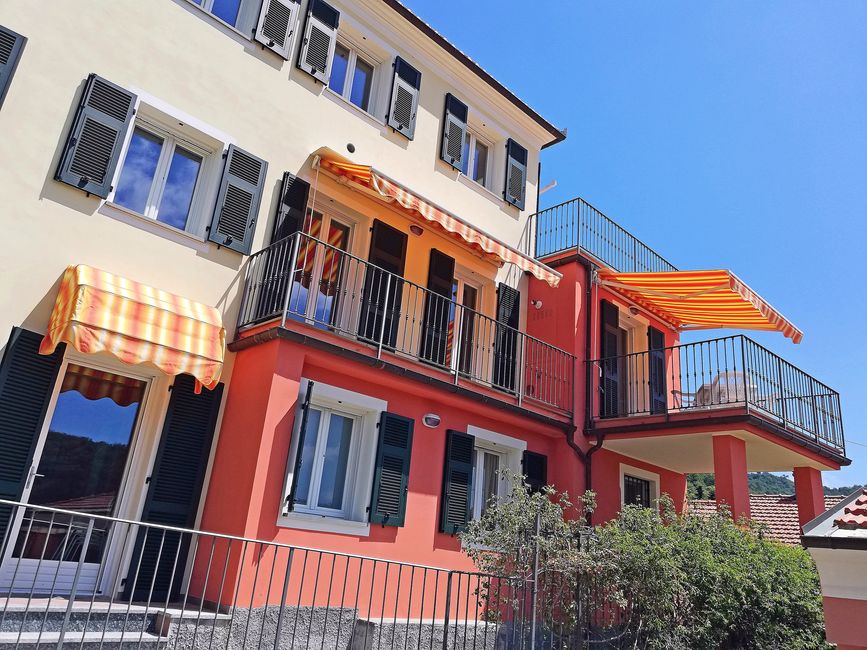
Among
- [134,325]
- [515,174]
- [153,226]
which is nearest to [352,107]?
[153,226]

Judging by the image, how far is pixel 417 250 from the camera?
1332 cm

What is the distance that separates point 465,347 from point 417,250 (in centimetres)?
222

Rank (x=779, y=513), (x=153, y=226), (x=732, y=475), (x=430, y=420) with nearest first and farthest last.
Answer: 1. (x=153, y=226)
2. (x=430, y=420)
3. (x=732, y=475)
4. (x=779, y=513)

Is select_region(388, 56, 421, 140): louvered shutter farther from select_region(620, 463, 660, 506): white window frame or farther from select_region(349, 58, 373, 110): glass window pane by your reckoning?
select_region(620, 463, 660, 506): white window frame

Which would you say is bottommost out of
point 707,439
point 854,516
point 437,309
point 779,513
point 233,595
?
point 233,595

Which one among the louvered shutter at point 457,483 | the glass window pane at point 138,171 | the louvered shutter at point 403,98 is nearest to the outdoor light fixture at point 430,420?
the louvered shutter at point 457,483

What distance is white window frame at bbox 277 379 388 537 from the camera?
936 centimetres

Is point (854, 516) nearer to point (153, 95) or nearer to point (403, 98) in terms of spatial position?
point (403, 98)

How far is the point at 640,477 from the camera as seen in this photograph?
54.1ft

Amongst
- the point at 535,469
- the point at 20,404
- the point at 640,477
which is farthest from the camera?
the point at 640,477

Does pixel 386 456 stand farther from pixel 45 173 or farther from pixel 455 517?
pixel 45 173

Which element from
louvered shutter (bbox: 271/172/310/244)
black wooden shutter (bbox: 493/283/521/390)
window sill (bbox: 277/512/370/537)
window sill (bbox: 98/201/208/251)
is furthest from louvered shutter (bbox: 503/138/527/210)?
window sill (bbox: 277/512/370/537)

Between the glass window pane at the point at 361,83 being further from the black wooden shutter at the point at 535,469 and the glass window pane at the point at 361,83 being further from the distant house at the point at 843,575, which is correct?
the distant house at the point at 843,575

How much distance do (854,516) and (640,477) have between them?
9116mm
